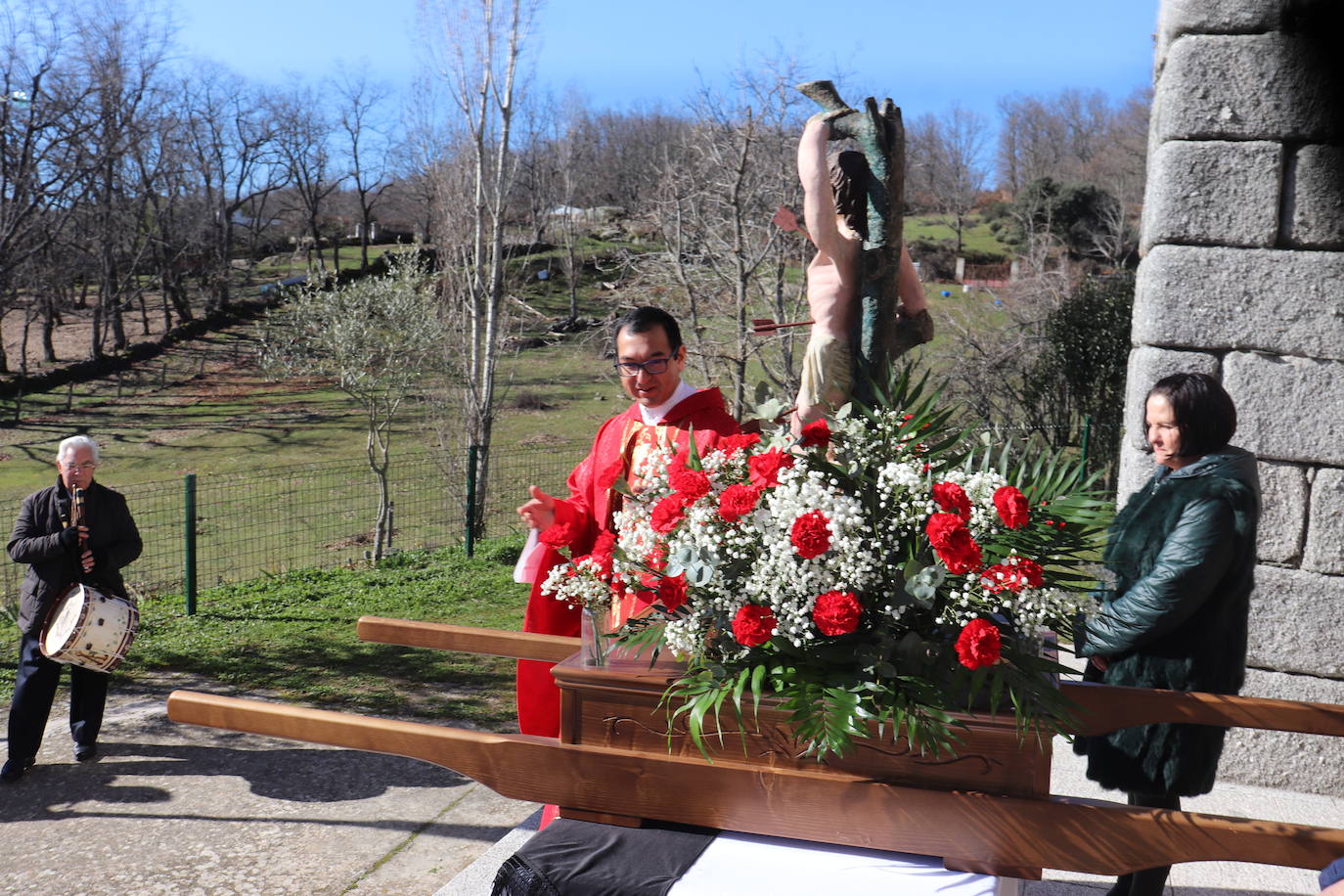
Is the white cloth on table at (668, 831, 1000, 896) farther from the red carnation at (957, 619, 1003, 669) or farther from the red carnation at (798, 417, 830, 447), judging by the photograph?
the red carnation at (798, 417, 830, 447)

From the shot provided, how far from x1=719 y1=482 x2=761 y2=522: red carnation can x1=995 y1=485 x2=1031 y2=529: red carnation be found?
0.45m

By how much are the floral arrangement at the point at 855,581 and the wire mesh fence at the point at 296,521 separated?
8470 mm

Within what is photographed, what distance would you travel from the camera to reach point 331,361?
13797 millimetres

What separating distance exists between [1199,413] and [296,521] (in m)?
12.9

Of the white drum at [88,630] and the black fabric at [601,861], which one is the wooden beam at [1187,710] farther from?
the white drum at [88,630]

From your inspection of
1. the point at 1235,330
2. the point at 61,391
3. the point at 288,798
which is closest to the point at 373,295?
the point at 288,798

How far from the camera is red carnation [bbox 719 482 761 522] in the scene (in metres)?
2.09

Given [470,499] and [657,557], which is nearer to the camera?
[657,557]

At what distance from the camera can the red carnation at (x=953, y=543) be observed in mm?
1959

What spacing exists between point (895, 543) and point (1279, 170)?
9.80ft

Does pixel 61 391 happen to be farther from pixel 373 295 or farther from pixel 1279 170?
pixel 1279 170

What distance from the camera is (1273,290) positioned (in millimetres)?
4148

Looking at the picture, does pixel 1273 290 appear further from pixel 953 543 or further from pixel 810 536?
pixel 810 536

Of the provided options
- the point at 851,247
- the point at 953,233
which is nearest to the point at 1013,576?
the point at 851,247
